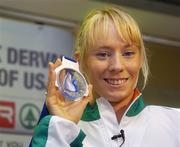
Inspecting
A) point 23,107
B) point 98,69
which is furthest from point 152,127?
point 23,107

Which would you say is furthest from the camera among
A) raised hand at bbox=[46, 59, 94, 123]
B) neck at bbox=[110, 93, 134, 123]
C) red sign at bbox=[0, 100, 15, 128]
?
red sign at bbox=[0, 100, 15, 128]

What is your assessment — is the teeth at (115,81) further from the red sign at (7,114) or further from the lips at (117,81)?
the red sign at (7,114)

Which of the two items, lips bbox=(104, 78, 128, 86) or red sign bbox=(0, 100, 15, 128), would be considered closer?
lips bbox=(104, 78, 128, 86)

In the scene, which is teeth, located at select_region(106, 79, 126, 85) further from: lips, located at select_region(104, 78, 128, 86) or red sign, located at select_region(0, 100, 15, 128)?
red sign, located at select_region(0, 100, 15, 128)

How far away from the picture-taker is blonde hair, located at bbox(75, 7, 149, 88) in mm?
1505

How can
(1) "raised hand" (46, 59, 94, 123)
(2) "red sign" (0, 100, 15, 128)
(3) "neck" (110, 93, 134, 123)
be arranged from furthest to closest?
(2) "red sign" (0, 100, 15, 128)
(3) "neck" (110, 93, 134, 123)
(1) "raised hand" (46, 59, 94, 123)

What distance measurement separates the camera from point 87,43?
1516 mm

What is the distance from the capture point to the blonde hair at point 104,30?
150 centimetres

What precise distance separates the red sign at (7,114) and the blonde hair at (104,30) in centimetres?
176

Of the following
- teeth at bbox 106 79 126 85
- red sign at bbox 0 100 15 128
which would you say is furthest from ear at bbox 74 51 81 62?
red sign at bbox 0 100 15 128

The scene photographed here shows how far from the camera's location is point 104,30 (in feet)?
4.92

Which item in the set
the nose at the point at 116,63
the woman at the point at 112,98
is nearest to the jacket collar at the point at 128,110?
the woman at the point at 112,98

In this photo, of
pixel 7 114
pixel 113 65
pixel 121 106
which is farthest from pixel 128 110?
pixel 7 114

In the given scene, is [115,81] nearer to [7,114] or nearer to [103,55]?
[103,55]
